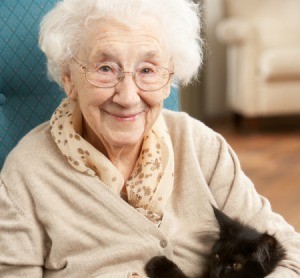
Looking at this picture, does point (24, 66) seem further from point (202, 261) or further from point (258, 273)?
point (258, 273)

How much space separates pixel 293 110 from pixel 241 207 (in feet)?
12.0

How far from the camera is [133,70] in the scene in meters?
1.48

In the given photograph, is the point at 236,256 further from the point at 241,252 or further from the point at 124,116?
the point at 124,116

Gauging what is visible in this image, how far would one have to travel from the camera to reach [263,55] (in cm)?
512

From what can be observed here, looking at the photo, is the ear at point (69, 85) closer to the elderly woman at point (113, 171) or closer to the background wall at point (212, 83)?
the elderly woman at point (113, 171)

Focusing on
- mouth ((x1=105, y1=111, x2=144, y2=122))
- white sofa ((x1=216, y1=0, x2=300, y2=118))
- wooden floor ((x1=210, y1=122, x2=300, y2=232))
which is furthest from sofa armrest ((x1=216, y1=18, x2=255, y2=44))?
mouth ((x1=105, y1=111, x2=144, y2=122))

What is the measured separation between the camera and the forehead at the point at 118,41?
145cm

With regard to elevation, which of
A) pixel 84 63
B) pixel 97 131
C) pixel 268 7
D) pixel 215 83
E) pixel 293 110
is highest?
pixel 84 63

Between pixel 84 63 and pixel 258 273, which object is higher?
pixel 84 63

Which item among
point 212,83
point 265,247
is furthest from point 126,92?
point 212,83

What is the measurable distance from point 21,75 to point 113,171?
403mm

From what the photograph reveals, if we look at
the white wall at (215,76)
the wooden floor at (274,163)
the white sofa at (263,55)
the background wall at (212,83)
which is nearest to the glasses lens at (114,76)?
the wooden floor at (274,163)

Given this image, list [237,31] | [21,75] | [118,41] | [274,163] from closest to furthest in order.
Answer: [118,41]
[21,75]
[274,163]
[237,31]

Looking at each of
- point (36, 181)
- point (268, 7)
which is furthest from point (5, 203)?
point (268, 7)
